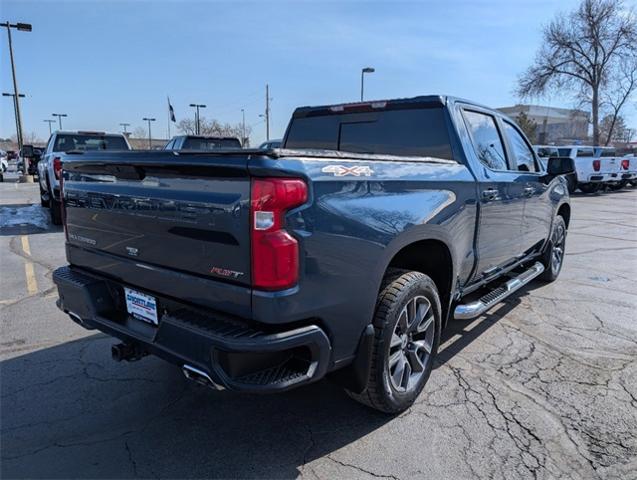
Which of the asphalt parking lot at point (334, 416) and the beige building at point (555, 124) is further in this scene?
the beige building at point (555, 124)

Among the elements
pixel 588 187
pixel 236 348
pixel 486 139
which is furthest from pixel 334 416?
pixel 588 187

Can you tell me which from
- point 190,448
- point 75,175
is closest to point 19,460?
point 190,448

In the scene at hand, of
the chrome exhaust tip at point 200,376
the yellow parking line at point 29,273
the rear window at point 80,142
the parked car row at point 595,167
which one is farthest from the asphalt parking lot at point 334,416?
the parked car row at point 595,167

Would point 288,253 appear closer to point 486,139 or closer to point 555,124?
point 486,139

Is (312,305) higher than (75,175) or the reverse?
the reverse

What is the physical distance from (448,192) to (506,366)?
Result: 1.54 meters

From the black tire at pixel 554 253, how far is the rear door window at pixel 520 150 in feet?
3.70

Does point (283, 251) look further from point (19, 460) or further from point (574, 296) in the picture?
point (574, 296)

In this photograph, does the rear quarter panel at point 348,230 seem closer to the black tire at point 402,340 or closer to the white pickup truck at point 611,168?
the black tire at point 402,340

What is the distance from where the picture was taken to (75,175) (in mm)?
3195

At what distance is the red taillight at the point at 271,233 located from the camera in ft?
6.88

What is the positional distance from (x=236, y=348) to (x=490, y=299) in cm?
259

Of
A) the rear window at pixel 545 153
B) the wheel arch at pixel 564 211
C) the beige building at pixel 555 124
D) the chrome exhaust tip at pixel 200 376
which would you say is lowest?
the chrome exhaust tip at pixel 200 376

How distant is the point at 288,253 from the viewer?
2133mm
